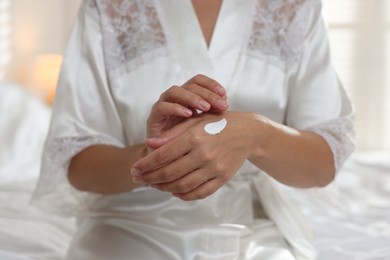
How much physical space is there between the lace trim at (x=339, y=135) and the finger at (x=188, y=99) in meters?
0.38

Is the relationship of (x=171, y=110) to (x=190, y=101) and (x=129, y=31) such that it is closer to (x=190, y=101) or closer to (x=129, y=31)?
(x=190, y=101)

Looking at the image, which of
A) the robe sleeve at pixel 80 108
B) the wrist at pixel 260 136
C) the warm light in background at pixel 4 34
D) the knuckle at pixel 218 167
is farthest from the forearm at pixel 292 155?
the warm light in background at pixel 4 34

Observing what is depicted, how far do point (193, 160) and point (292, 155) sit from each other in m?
0.30

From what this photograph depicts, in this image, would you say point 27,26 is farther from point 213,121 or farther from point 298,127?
point 213,121

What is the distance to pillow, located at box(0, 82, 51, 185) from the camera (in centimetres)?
258

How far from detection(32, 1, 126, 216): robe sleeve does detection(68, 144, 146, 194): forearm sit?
2 centimetres

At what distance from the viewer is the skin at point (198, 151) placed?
3.38 feet

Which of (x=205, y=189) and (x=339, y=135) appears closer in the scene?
(x=205, y=189)

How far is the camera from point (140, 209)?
1.37 m

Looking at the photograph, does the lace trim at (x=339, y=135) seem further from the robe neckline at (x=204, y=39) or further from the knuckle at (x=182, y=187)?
the knuckle at (x=182, y=187)

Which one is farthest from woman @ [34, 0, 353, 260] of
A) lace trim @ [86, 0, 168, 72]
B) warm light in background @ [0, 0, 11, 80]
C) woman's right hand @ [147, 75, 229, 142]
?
warm light in background @ [0, 0, 11, 80]

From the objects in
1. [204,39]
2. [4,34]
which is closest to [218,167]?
[204,39]

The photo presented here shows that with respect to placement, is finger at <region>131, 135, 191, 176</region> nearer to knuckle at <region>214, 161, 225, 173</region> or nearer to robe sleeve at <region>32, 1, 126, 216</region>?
knuckle at <region>214, 161, 225, 173</region>

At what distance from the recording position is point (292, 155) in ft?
4.15
